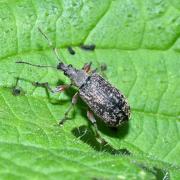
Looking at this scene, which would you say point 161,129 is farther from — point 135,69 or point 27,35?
point 27,35

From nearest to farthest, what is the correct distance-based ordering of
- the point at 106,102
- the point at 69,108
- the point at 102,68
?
1. the point at 69,108
2. the point at 106,102
3. the point at 102,68

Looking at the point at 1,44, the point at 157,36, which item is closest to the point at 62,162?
the point at 1,44

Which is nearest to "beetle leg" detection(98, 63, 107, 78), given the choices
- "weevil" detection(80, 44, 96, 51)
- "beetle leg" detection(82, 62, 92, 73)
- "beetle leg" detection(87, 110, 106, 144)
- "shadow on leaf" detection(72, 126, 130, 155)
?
"beetle leg" detection(82, 62, 92, 73)

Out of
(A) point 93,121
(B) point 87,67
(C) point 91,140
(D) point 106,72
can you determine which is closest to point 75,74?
(B) point 87,67

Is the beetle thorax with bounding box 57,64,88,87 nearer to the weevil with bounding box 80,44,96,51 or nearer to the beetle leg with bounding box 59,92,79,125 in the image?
the beetle leg with bounding box 59,92,79,125

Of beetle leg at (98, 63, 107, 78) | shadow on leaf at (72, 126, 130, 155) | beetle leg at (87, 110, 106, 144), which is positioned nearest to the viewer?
shadow on leaf at (72, 126, 130, 155)

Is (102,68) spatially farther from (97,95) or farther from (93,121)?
(93,121)
